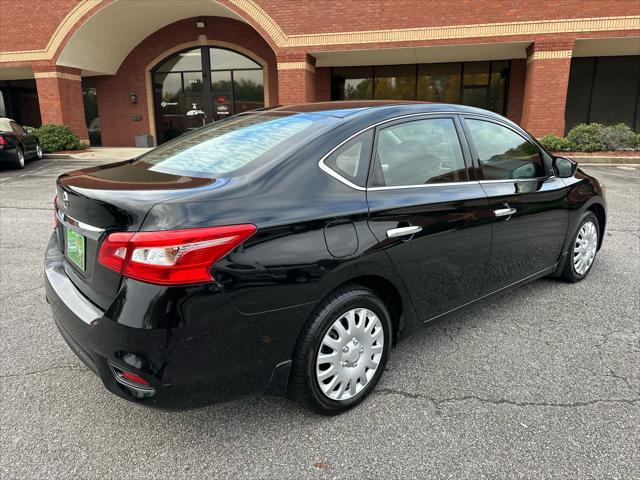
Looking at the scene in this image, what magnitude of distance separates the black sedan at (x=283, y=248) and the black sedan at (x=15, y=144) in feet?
39.8

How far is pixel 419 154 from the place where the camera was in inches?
119

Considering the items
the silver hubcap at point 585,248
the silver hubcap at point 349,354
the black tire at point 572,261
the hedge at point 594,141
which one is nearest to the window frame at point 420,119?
Answer: the silver hubcap at point 349,354

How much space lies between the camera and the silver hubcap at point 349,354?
2.54 metres

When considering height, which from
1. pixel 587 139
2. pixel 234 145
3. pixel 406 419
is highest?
pixel 234 145

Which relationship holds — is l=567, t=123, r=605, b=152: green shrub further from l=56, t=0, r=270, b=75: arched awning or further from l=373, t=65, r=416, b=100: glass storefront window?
l=56, t=0, r=270, b=75: arched awning

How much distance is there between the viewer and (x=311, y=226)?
2.35 metres

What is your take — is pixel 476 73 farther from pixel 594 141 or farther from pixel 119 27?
pixel 119 27

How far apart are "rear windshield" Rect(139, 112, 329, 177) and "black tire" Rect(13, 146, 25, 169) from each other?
12506 millimetres

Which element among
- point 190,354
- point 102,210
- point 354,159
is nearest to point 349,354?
point 190,354

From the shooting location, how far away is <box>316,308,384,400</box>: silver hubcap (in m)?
2.54

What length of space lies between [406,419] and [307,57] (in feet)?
52.0

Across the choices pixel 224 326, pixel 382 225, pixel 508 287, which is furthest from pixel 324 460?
pixel 508 287

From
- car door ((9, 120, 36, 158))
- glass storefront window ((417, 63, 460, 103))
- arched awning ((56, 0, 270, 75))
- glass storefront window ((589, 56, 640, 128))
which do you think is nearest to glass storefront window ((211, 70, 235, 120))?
arched awning ((56, 0, 270, 75))

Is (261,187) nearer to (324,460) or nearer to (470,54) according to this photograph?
(324,460)
